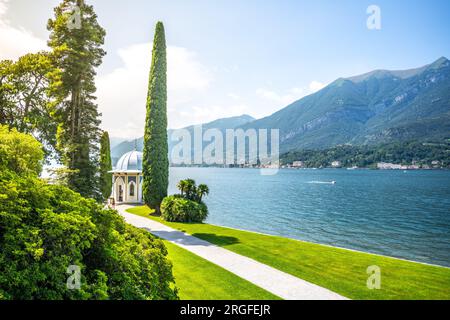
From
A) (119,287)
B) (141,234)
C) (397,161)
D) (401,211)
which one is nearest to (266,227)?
(401,211)

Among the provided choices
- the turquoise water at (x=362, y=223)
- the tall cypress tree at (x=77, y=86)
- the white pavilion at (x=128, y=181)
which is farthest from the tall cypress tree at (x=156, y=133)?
the white pavilion at (x=128, y=181)

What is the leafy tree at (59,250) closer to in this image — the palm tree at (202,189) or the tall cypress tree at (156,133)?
the palm tree at (202,189)

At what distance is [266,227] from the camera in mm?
31234

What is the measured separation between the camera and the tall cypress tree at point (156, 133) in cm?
2619

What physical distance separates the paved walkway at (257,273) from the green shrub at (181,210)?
5.63m

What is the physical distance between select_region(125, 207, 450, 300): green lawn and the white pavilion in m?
20.6

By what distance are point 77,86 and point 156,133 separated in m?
9.08

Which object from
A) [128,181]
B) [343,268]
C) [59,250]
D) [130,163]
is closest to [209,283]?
[343,268]

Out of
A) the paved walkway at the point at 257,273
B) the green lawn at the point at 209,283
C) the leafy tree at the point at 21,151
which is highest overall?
the leafy tree at the point at 21,151

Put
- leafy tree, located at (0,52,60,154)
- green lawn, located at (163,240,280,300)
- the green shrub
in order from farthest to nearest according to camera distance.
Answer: the green shrub
leafy tree, located at (0,52,60,154)
green lawn, located at (163,240,280,300)

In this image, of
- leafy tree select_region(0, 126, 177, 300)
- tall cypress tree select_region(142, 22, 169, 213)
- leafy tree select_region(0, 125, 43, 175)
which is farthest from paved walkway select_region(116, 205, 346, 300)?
tall cypress tree select_region(142, 22, 169, 213)

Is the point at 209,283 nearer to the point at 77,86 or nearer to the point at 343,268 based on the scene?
the point at 343,268

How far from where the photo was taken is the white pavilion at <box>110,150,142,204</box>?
36281mm

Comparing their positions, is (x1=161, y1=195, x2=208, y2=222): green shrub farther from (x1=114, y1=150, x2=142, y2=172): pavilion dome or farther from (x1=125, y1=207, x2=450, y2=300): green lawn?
(x1=114, y1=150, x2=142, y2=172): pavilion dome
